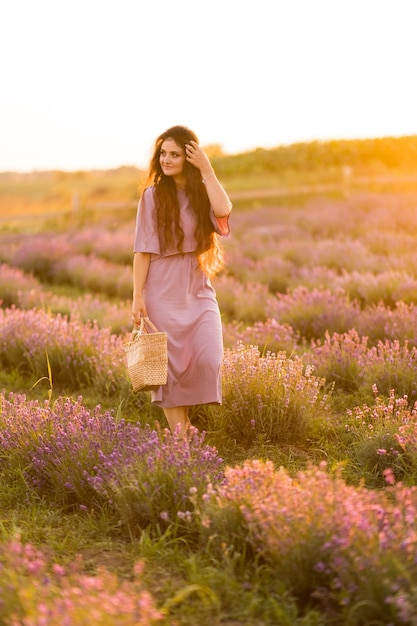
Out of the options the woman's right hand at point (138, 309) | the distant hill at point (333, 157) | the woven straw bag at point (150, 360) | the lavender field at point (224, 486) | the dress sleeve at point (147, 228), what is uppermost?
the distant hill at point (333, 157)

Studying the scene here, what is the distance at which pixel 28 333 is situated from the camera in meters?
6.80

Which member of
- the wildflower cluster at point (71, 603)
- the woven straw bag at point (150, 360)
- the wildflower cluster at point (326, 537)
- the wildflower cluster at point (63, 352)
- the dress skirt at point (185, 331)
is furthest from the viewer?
the wildflower cluster at point (63, 352)

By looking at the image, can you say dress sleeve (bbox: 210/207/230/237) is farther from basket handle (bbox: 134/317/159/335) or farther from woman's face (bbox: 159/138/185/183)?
basket handle (bbox: 134/317/159/335)

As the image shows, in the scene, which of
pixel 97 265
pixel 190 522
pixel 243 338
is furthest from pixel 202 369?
pixel 97 265

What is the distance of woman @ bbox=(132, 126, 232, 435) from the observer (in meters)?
4.49

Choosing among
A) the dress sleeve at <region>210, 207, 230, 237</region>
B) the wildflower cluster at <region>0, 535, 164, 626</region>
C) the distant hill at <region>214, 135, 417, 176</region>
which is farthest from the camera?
the distant hill at <region>214, 135, 417, 176</region>

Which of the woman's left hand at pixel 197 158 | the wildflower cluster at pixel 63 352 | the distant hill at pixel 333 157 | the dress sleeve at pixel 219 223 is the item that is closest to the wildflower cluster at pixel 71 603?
the dress sleeve at pixel 219 223

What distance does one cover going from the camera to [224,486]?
10.4 feet

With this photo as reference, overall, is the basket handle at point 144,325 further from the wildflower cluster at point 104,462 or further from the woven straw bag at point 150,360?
the wildflower cluster at point 104,462

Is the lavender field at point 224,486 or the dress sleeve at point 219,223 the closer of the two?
the lavender field at point 224,486

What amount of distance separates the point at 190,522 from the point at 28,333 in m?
3.81

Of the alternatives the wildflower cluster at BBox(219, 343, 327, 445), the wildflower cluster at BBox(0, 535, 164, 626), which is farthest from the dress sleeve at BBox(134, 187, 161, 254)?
the wildflower cluster at BBox(0, 535, 164, 626)

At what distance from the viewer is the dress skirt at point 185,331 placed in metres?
4.48

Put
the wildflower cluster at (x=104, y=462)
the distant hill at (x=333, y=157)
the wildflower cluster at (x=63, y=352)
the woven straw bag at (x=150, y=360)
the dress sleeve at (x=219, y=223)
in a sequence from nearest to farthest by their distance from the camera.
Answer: the wildflower cluster at (x=104, y=462)
the woven straw bag at (x=150, y=360)
the dress sleeve at (x=219, y=223)
the wildflower cluster at (x=63, y=352)
the distant hill at (x=333, y=157)
